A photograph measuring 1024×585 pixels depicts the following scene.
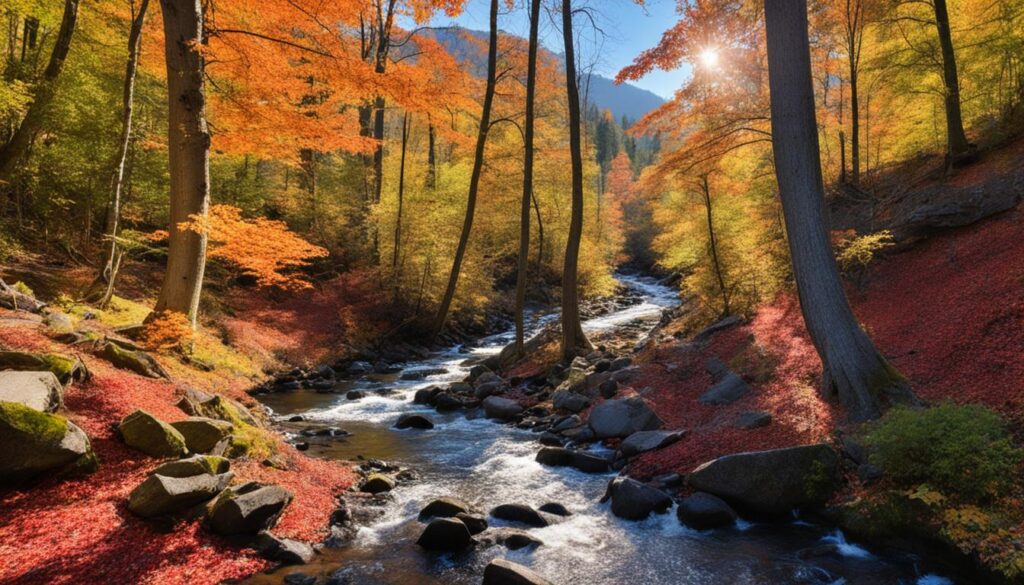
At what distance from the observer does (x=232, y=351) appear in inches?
603

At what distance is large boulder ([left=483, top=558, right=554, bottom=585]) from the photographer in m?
5.09

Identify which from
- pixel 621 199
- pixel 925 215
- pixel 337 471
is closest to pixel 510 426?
pixel 337 471

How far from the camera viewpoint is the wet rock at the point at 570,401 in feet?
39.7

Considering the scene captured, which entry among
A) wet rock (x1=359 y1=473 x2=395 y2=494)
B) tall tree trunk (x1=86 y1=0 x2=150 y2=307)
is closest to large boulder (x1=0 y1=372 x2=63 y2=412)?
wet rock (x1=359 y1=473 x2=395 y2=494)

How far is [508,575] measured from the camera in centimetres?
517

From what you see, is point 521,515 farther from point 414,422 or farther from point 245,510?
point 414,422

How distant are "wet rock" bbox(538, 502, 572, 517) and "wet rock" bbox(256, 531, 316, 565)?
3.11 m

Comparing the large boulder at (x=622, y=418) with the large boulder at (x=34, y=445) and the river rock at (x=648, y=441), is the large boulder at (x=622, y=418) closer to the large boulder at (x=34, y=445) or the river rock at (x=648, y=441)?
the river rock at (x=648, y=441)

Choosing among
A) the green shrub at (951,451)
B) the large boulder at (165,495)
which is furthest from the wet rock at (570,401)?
the large boulder at (165,495)

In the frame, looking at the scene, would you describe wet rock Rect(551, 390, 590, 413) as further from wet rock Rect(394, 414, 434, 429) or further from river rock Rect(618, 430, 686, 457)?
wet rock Rect(394, 414, 434, 429)

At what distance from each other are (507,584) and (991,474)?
4997 millimetres

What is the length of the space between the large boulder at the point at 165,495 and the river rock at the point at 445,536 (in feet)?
8.30

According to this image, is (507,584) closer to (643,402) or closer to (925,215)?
(643,402)

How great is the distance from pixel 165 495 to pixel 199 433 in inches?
60.7
